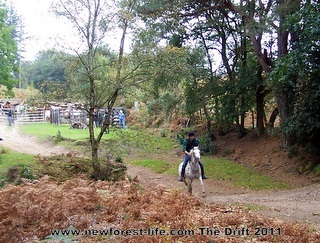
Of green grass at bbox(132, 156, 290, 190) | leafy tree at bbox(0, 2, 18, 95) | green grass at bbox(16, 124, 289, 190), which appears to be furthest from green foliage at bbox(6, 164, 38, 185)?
leafy tree at bbox(0, 2, 18, 95)

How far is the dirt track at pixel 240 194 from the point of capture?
23.2ft

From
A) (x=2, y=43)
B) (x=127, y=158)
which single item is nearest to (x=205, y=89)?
(x=127, y=158)

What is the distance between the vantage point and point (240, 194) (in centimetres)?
1219

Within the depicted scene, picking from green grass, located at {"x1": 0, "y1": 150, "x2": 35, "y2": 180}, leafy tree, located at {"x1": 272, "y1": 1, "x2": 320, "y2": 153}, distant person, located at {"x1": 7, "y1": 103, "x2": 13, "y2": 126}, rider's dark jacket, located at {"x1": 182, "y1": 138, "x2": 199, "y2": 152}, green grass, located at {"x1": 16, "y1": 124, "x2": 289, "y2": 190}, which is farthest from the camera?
distant person, located at {"x1": 7, "y1": 103, "x2": 13, "y2": 126}

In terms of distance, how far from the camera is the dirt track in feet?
23.2

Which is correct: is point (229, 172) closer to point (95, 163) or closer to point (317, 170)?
point (317, 170)

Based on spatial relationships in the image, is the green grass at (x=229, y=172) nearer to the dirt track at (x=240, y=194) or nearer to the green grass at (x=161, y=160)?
the green grass at (x=161, y=160)

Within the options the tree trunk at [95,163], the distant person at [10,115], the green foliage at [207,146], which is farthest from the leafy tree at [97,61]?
the distant person at [10,115]

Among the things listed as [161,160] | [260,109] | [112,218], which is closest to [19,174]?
[112,218]

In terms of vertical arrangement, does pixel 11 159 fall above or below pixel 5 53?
below

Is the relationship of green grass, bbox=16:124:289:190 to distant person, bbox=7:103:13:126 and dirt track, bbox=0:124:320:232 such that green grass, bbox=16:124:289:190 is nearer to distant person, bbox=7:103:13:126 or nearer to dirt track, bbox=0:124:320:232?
dirt track, bbox=0:124:320:232

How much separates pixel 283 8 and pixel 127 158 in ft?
38.4

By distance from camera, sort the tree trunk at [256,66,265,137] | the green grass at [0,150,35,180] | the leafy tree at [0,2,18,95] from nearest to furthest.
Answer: the green grass at [0,150,35,180], the leafy tree at [0,2,18,95], the tree trunk at [256,66,265,137]

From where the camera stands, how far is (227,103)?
62.2 feet
